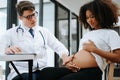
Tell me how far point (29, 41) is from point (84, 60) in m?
0.58

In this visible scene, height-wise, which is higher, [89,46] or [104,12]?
[104,12]

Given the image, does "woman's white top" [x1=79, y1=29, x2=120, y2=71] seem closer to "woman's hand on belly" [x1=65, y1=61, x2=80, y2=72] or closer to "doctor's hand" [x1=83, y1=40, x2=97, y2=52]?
"doctor's hand" [x1=83, y1=40, x2=97, y2=52]

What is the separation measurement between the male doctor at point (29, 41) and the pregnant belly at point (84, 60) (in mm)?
203

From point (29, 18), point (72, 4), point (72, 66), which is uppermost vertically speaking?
point (72, 4)

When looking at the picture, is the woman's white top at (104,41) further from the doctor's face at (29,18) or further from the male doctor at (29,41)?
the doctor's face at (29,18)

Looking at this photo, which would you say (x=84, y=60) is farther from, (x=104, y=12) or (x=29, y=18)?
(x=29, y=18)

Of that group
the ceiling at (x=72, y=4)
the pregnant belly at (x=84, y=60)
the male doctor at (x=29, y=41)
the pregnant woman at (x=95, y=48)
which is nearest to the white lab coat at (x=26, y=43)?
the male doctor at (x=29, y=41)

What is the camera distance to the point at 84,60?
159cm

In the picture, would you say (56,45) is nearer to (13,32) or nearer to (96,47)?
(13,32)

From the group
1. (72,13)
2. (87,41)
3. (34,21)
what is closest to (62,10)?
(72,13)

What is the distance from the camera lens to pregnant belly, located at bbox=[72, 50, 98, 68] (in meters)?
1.54

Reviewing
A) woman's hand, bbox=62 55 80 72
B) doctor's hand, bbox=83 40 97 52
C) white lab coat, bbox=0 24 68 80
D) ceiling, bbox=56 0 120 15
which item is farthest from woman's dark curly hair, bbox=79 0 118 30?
ceiling, bbox=56 0 120 15

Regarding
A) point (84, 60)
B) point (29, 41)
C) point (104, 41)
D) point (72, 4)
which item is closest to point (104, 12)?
point (104, 41)

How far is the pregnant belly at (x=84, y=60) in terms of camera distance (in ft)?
5.05
